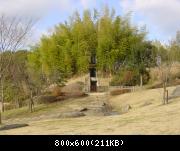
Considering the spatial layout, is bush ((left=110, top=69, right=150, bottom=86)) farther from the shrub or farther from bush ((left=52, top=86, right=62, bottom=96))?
bush ((left=52, top=86, right=62, bottom=96))

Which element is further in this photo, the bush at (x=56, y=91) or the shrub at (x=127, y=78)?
the shrub at (x=127, y=78)

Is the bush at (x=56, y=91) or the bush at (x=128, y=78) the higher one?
the bush at (x=128, y=78)

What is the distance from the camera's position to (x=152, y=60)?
125 ft

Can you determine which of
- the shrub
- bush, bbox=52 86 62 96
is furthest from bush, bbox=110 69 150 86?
bush, bbox=52 86 62 96

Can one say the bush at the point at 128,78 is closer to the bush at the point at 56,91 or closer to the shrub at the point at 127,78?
the shrub at the point at 127,78

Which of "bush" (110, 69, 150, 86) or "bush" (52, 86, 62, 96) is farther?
"bush" (110, 69, 150, 86)

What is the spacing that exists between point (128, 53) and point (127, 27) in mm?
2586

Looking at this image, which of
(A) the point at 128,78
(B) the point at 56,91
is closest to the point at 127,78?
(A) the point at 128,78

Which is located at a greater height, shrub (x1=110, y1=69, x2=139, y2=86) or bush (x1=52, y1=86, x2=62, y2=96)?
shrub (x1=110, y1=69, x2=139, y2=86)

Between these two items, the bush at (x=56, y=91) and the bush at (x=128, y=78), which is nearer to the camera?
the bush at (x=56, y=91)

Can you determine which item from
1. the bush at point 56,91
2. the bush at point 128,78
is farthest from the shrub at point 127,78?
the bush at point 56,91

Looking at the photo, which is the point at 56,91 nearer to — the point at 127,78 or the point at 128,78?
the point at 127,78

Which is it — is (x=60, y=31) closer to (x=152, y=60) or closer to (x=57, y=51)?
(x=57, y=51)
